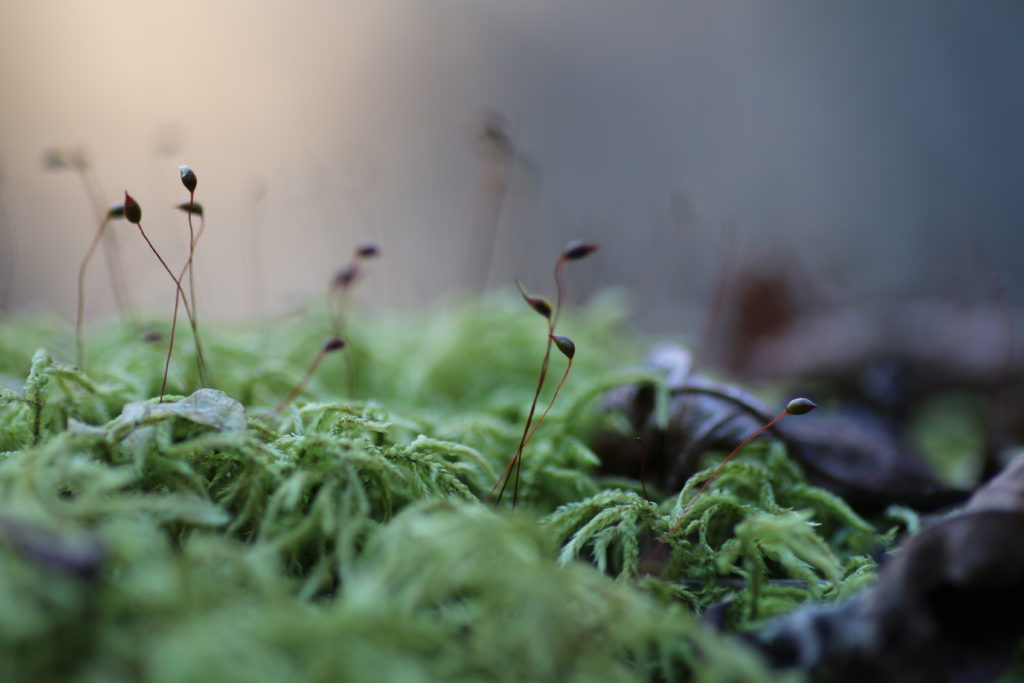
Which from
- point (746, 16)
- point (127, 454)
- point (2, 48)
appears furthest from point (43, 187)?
point (746, 16)

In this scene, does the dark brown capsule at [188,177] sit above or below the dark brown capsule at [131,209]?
above

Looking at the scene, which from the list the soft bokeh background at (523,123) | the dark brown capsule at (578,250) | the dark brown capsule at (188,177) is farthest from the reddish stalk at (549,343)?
the soft bokeh background at (523,123)

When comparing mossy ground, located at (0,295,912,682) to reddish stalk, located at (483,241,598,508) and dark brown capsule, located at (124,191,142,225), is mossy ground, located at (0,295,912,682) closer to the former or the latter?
reddish stalk, located at (483,241,598,508)

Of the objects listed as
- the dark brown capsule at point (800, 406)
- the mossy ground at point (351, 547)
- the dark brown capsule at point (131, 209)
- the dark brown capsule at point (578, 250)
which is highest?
the dark brown capsule at point (578, 250)

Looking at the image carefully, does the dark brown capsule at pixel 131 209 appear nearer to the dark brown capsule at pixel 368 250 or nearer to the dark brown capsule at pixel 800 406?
the dark brown capsule at pixel 368 250

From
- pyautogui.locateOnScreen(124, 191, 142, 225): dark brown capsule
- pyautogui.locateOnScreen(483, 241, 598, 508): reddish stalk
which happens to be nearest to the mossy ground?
pyautogui.locateOnScreen(483, 241, 598, 508): reddish stalk

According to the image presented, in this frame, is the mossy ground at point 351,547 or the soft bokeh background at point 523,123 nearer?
the mossy ground at point 351,547

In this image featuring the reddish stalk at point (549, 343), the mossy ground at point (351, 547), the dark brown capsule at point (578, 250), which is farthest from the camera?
the dark brown capsule at point (578, 250)
